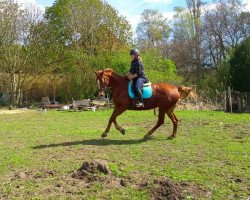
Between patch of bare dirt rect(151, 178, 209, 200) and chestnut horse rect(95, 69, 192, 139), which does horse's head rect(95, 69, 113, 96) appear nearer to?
chestnut horse rect(95, 69, 192, 139)

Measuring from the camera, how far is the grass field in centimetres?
691

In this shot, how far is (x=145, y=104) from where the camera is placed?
11.8 m

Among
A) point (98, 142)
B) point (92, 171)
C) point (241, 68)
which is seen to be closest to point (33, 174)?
point (92, 171)

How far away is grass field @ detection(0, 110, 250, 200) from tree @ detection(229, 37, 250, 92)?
21.1 m

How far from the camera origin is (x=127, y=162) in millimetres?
8656

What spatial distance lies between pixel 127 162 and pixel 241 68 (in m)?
27.4

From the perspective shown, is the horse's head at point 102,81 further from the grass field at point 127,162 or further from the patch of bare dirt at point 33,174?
the patch of bare dirt at point 33,174

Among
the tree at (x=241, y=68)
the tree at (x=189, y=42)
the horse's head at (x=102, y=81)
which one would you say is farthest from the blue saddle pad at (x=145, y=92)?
the tree at (x=189, y=42)

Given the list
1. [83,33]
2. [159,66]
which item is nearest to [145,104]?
[159,66]

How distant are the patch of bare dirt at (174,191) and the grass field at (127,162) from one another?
6 centimetres

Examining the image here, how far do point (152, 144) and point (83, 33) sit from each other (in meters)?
28.6

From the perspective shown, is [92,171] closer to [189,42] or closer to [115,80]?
[115,80]

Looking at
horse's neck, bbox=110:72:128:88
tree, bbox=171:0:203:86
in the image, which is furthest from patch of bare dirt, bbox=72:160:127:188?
tree, bbox=171:0:203:86

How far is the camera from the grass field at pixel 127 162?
6.91 metres
